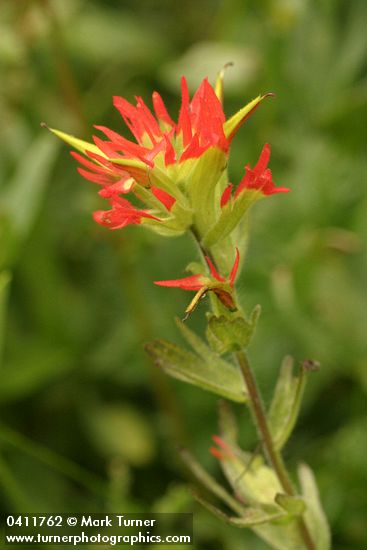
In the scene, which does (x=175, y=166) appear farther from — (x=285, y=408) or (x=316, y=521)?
(x=316, y=521)

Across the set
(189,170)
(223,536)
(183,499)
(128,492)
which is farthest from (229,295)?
(128,492)

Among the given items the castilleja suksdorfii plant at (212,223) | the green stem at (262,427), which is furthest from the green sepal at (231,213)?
the green stem at (262,427)

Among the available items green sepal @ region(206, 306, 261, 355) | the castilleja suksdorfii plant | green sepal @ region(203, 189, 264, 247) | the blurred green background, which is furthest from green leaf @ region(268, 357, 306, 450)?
the blurred green background

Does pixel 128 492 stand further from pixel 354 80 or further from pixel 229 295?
pixel 354 80

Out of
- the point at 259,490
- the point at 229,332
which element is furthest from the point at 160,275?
the point at 229,332

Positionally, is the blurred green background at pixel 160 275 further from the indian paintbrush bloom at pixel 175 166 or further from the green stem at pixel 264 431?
the indian paintbrush bloom at pixel 175 166

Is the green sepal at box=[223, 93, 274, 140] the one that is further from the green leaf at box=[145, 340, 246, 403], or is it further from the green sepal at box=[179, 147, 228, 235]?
the green leaf at box=[145, 340, 246, 403]
